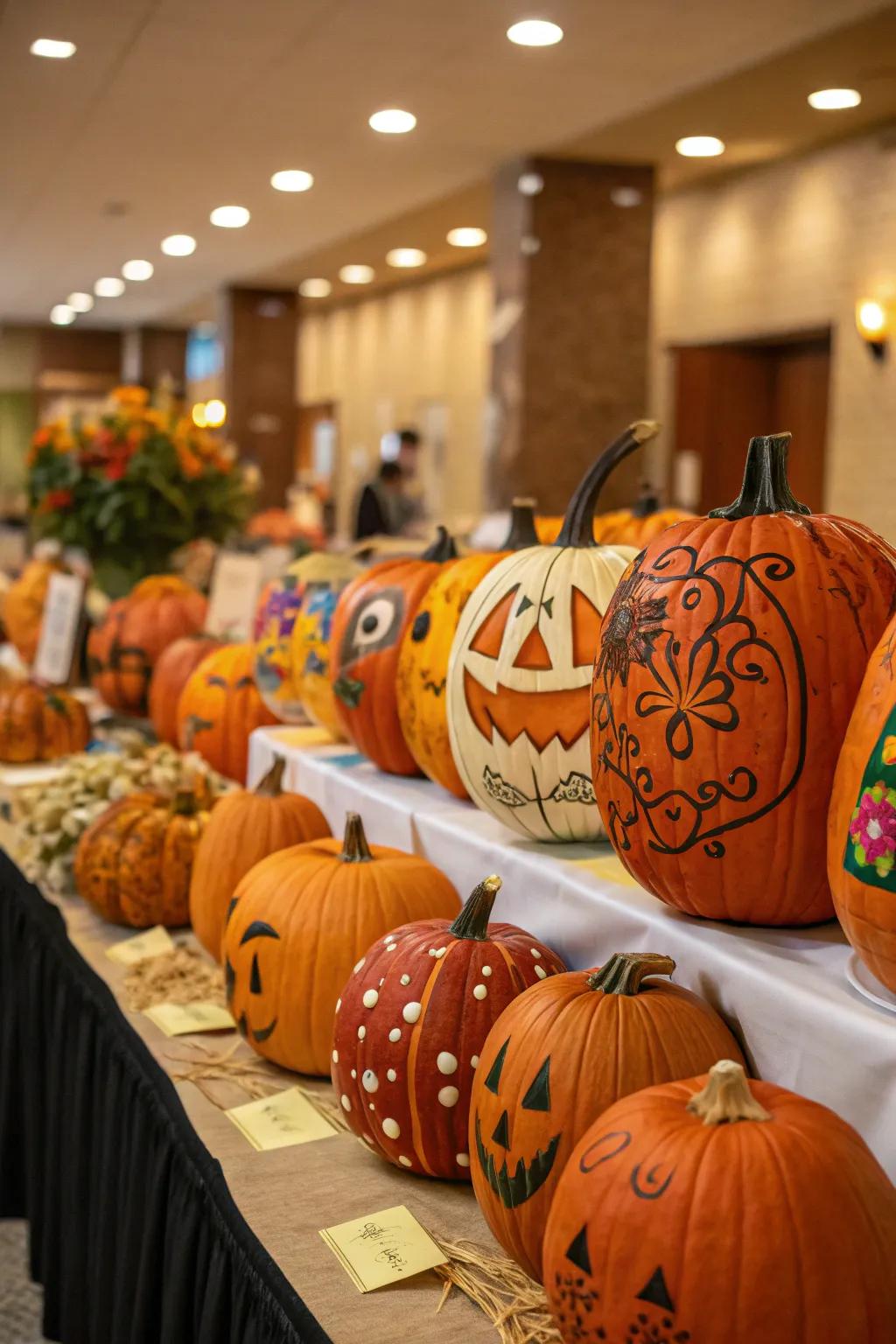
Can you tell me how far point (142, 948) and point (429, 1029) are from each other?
907 millimetres

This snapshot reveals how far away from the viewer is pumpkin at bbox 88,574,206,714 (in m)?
3.37

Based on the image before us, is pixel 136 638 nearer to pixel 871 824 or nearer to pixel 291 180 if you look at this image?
pixel 871 824

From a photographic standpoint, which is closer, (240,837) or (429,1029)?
(429,1029)

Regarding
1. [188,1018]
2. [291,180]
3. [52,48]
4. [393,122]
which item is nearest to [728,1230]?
[188,1018]

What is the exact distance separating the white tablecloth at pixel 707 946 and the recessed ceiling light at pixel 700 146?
4832 millimetres

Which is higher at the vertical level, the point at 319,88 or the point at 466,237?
the point at 466,237

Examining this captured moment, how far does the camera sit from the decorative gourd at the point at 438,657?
65.2 inches

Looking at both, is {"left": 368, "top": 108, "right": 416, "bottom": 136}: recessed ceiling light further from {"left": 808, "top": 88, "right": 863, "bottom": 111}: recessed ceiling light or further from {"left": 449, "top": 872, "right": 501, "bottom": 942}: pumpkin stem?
{"left": 449, "top": 872, "right": 501, "bottom": 942}: pumpkin stem

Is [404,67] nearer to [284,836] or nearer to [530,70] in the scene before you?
[530,70]

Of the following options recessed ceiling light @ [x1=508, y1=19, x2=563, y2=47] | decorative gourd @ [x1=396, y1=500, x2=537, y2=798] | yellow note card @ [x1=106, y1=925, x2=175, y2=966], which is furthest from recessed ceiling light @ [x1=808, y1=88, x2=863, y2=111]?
yellow note card @ [x1=106, y1=925, x2=175, y2=966]

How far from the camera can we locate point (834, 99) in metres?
5.12

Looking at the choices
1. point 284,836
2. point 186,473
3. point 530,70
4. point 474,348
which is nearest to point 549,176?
point 530,70

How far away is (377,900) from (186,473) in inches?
97.1

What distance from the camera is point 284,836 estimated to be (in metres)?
1.86
